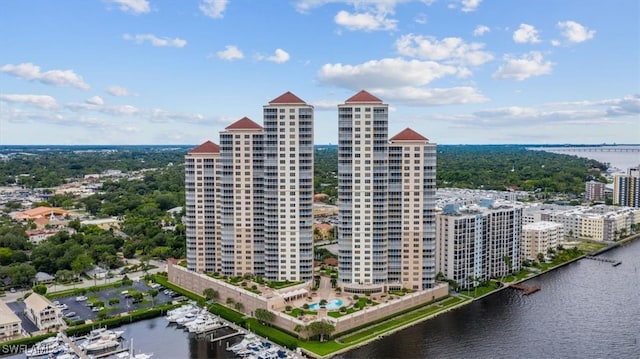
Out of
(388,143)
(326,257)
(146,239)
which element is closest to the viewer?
(388,143)

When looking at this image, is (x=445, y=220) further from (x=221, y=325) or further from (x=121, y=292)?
(x=121, y=292)

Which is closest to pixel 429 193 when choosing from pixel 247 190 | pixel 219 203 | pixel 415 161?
pixel 415 161

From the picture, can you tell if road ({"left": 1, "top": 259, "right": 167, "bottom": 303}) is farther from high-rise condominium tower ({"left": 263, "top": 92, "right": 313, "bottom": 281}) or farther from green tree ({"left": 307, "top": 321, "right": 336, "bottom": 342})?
green tree ({"left": 307, "top": 321, "right": 336, "bottom": 342})

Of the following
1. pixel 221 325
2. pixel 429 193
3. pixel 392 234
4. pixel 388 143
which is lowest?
pixel 221 325

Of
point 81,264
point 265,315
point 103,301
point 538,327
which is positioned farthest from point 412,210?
point 81,264

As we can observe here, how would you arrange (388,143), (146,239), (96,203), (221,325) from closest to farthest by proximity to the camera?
(221,325), (388,143), (146,239), (96,203)

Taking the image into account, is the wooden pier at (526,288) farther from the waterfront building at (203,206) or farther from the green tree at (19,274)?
the green tree at (19,274)
